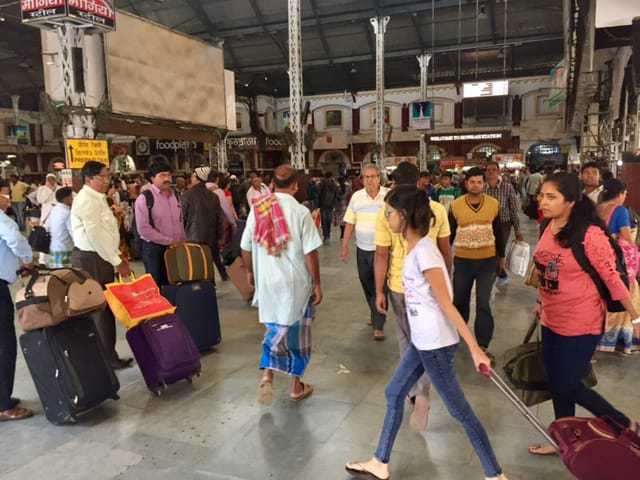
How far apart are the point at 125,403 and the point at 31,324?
81 cm

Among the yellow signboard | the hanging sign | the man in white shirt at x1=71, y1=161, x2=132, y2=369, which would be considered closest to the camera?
the man in white shirt at x1=71, y1=161, x2=132, y2=369

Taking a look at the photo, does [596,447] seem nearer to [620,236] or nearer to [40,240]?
[620,236]

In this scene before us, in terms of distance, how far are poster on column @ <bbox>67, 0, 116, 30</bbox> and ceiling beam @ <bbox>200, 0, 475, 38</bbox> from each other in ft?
42.7

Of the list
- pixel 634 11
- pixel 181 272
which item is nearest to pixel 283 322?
pixel 181 272

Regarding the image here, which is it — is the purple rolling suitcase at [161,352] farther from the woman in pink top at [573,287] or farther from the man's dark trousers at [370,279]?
the woman in pink top at [573,287]

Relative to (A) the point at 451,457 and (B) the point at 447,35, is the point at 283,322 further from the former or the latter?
(B) the point at 447,35

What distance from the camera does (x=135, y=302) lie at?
339cm

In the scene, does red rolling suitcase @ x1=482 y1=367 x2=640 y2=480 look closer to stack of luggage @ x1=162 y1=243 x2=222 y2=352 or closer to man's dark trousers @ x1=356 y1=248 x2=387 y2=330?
man's dark trousers @ x1=356 y1=248 x2=387 y2=330

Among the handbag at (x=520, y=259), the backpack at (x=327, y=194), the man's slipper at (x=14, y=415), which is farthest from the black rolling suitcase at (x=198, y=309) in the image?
the backpack at (x=327, y=194)

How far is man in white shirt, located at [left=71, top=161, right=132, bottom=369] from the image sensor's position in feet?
11.7

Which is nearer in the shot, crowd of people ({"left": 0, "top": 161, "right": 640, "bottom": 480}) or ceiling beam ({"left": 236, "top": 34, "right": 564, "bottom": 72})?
crowd of people ({"left": 0, "top": 161, "right": 640, "bottom": 480})

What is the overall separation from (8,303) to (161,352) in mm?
957

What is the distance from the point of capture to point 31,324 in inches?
112

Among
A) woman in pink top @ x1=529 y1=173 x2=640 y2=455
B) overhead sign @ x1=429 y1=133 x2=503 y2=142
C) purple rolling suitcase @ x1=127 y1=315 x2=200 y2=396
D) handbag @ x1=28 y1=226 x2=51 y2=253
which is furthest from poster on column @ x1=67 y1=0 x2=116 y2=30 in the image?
overhead sign @ x1=429 y1=133 x2=503 y2=142
